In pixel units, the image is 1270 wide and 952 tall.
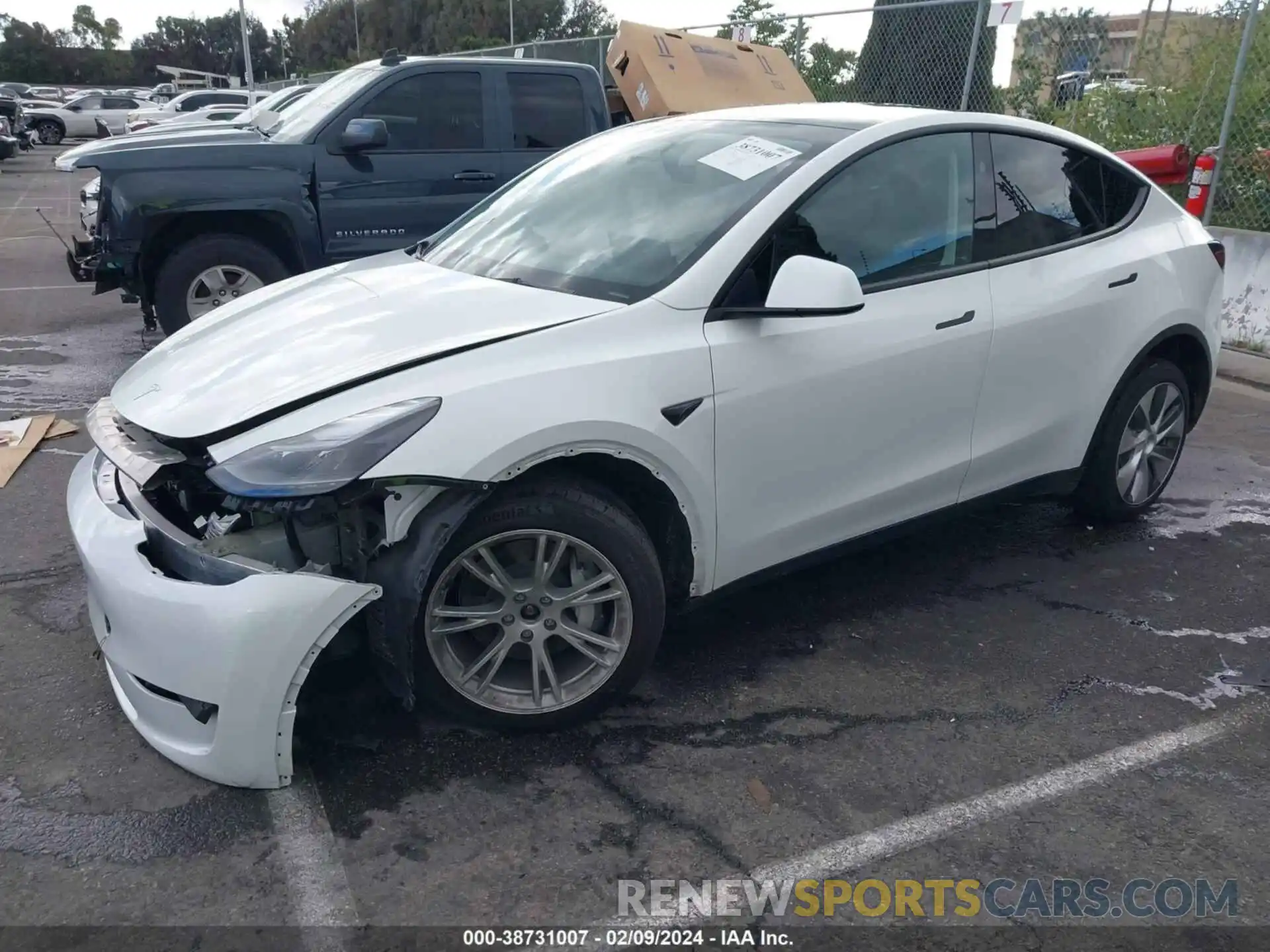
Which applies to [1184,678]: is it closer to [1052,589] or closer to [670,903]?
[1052,589]

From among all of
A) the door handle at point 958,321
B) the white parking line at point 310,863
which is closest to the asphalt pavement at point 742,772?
the white parking line at point 310,863

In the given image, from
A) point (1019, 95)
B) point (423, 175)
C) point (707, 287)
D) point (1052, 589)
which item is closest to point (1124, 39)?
point (1019, 95)

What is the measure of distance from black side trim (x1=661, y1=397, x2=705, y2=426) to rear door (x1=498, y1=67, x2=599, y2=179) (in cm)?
483

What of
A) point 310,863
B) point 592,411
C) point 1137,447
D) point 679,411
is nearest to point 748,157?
point 679,411

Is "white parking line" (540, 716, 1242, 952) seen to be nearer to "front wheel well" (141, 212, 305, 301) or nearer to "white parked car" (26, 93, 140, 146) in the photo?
"front wheel well" (141, 212, 305, 301)

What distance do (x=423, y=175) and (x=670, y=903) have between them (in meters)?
5.74

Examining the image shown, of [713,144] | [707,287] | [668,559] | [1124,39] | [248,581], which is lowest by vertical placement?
[668,559]

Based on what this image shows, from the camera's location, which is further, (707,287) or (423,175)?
(423,175)

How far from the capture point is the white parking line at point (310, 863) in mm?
2273

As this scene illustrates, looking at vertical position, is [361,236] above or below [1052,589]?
above

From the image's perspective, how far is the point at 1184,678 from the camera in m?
3.38

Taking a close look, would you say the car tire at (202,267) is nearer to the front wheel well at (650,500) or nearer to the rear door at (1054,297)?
the front wheel well at (650,500)

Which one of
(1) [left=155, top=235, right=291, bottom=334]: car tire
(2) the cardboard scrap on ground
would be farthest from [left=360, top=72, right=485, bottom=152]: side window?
(2) the cardboard scrap on ground

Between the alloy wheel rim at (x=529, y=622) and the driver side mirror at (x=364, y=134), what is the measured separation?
14.8 ft
